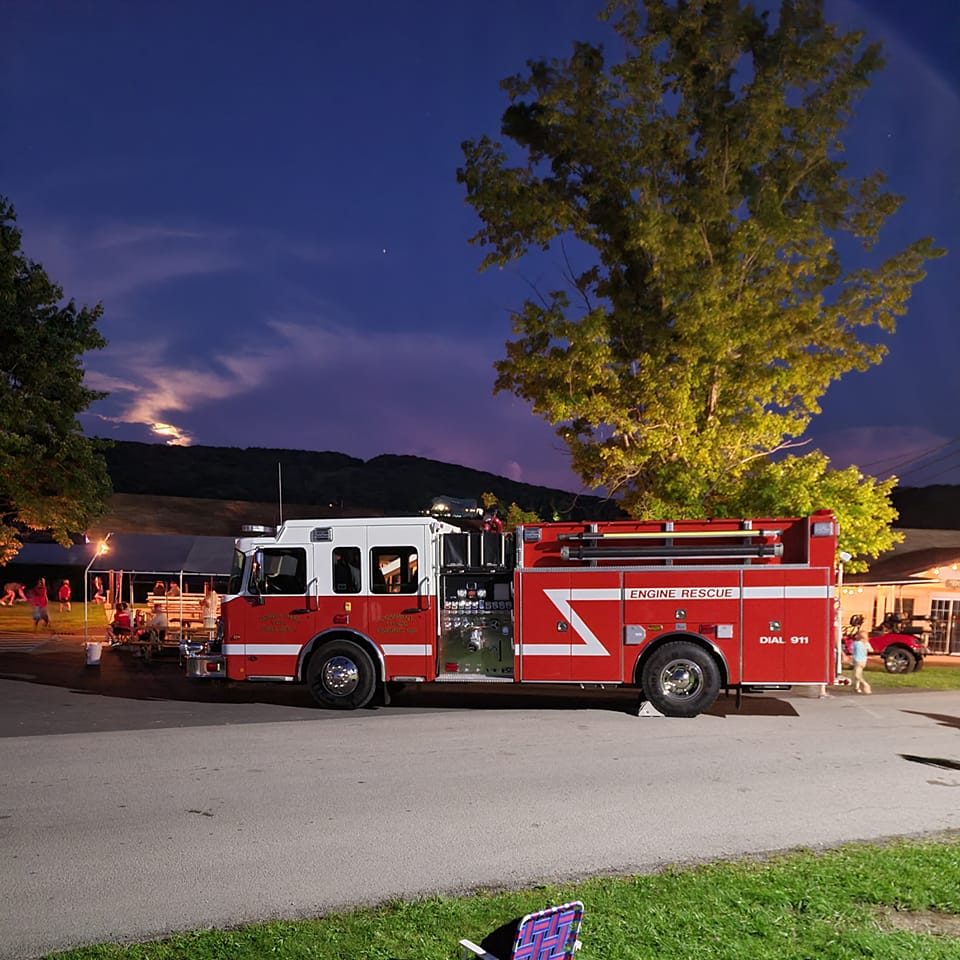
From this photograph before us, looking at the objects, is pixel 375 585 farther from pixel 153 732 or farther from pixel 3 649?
pixel 3 649

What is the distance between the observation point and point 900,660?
19.9m

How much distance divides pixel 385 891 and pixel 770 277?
13400mm

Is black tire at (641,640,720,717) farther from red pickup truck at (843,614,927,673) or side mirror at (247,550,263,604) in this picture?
red pickup truck at (843,614,927,673)

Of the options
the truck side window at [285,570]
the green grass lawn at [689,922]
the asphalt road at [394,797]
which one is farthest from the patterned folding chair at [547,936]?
the truck side window at [285,570]

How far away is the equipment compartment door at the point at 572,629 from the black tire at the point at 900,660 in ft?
32.0

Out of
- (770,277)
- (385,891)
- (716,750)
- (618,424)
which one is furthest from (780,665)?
(385,891)

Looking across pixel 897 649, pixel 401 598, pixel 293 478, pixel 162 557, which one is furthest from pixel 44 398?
pixel 293 478

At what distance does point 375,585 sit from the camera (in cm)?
1373

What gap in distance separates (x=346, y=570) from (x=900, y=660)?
12861mm

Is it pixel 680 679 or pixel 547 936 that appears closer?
pixel 547 936

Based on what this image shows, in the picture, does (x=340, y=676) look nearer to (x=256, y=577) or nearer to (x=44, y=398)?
(x=256, y=577)

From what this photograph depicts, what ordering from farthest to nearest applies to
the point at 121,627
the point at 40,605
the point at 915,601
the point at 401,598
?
the point at 40,605
the point at 915,601
the point at 121,627
the point at 401,598

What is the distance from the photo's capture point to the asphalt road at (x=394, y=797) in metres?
6.11

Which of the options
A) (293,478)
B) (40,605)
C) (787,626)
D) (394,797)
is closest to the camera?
(394,797)
